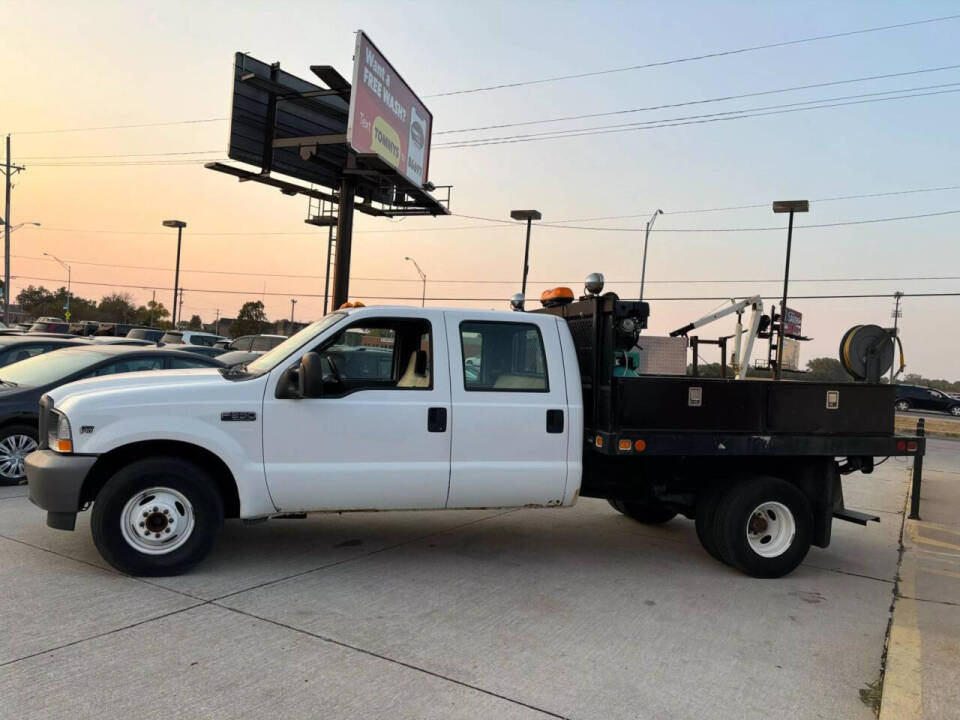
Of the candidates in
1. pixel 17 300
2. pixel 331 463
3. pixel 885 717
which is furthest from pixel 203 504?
pixel 17 300

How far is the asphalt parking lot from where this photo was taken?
3369mm

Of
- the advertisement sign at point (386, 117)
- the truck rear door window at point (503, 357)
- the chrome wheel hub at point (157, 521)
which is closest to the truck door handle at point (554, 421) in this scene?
the truck rear door window at point (503, 357)

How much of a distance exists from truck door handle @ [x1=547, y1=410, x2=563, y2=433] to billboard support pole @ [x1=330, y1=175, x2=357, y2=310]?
16.6 meters

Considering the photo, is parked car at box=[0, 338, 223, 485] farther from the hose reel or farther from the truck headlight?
the hose reel

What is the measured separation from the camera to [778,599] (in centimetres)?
522

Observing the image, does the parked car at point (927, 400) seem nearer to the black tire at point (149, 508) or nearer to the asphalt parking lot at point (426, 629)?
the asphalt parking lot at point (426, 629)

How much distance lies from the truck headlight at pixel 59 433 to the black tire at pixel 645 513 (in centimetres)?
492

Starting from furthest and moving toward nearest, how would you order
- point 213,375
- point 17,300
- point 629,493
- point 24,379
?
point 17,300
point 24,379
point 629,493
point 213,375

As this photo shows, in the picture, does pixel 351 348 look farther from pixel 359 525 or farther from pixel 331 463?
pixel 359 525

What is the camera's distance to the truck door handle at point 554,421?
538cm

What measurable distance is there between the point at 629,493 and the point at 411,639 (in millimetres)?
2590

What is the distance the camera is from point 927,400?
133 feet

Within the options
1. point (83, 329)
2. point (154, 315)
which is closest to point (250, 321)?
point (154, 315)

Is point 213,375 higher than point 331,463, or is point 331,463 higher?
point 213,375
